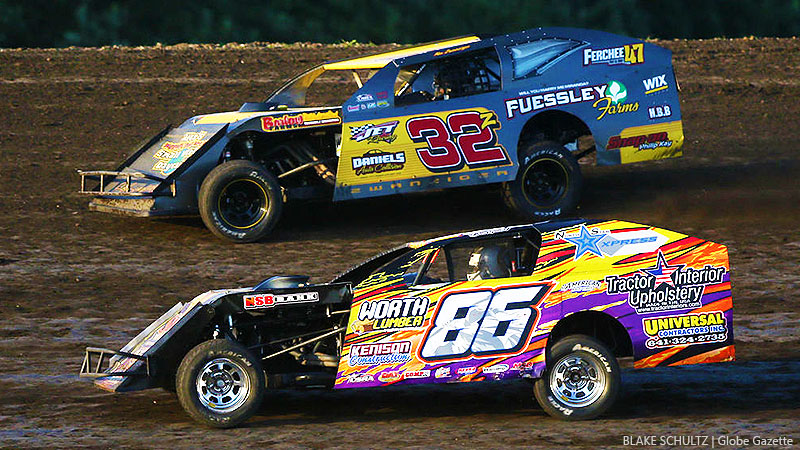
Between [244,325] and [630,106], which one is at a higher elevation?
[630,106]

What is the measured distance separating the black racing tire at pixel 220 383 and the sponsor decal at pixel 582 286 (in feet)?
6.53

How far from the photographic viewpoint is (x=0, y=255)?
12.7 meters

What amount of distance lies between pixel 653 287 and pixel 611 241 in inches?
15.6

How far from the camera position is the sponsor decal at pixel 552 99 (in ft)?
43.8

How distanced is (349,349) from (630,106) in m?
6.67

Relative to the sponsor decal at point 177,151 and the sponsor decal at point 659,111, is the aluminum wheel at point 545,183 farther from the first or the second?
the sponsor decal at point 177,151

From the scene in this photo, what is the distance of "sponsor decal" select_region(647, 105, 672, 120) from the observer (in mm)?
13852

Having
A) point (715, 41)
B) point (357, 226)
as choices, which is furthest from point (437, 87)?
point (715, 41)

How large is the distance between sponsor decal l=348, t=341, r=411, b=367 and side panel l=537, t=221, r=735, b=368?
3.34 feet

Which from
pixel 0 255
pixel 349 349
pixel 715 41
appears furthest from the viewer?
pixel 715 41

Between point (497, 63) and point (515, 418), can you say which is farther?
point (497, 63)

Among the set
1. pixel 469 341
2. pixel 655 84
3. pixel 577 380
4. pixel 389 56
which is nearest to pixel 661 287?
pixel 577 380

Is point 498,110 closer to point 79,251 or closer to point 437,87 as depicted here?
point 437,87

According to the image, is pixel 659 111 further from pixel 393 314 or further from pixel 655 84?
pixel 393 314
